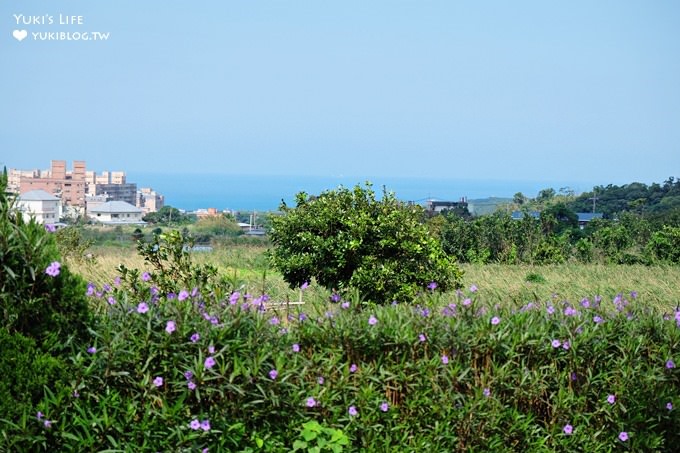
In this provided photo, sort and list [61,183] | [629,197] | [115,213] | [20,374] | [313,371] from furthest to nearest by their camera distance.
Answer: [61,183] → [115,213] → [629,197] → [313,371] → [20,374]

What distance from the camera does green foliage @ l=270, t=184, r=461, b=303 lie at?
8523 millimetres

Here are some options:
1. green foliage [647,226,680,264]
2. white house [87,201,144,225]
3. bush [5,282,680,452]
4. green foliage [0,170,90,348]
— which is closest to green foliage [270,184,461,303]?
bush [5,282,680,452]

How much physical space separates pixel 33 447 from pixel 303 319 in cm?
130

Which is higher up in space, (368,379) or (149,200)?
(368,379)

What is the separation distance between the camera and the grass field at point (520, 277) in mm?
10406

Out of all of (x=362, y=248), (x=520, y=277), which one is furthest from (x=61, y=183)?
(x=362, y=248)

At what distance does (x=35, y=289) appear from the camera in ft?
10.4

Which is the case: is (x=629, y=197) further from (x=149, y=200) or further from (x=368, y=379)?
(x=149, y=200)

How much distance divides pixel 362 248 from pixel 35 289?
5.74 m

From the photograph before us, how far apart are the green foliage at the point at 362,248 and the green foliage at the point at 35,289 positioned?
17.5ft

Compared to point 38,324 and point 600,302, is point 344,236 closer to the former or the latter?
point 600,302

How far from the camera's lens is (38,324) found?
316cm

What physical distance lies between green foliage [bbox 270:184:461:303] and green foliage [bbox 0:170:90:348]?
5.32 m

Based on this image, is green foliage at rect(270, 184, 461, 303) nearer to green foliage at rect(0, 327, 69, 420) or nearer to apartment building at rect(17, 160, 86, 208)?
green foliage at rect(0, 327, 69, 420)
